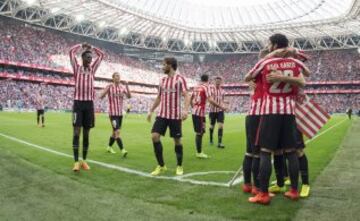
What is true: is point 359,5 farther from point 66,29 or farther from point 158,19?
point 66,29

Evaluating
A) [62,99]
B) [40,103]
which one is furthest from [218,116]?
[62,99]

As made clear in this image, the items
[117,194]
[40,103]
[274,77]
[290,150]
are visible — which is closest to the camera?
[274,77]

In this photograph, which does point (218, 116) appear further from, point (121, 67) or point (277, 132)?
point (121, 67)

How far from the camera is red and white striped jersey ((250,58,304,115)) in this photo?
5547 mm

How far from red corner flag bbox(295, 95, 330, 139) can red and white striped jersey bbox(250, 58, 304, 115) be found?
2.80 feet

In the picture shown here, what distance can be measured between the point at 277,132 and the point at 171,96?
293 centimetres

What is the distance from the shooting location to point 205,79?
38.5 feet

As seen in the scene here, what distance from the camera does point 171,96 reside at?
314 inches

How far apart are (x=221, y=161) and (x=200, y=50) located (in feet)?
229

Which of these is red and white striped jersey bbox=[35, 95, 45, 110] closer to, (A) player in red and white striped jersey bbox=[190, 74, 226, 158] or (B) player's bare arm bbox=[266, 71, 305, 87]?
(A) player in red and white striped jersey bbox=[190, 74, 226, 158]

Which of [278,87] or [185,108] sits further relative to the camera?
[185,108]

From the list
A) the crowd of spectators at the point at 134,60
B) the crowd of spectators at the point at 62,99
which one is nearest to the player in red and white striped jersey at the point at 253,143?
the crowd of spectators at the point at 62,99

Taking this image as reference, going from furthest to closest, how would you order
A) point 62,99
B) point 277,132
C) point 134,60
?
point 134,60 → point 62,99 → point 277,132

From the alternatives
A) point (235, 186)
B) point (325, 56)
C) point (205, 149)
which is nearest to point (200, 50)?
point (325, 56)
